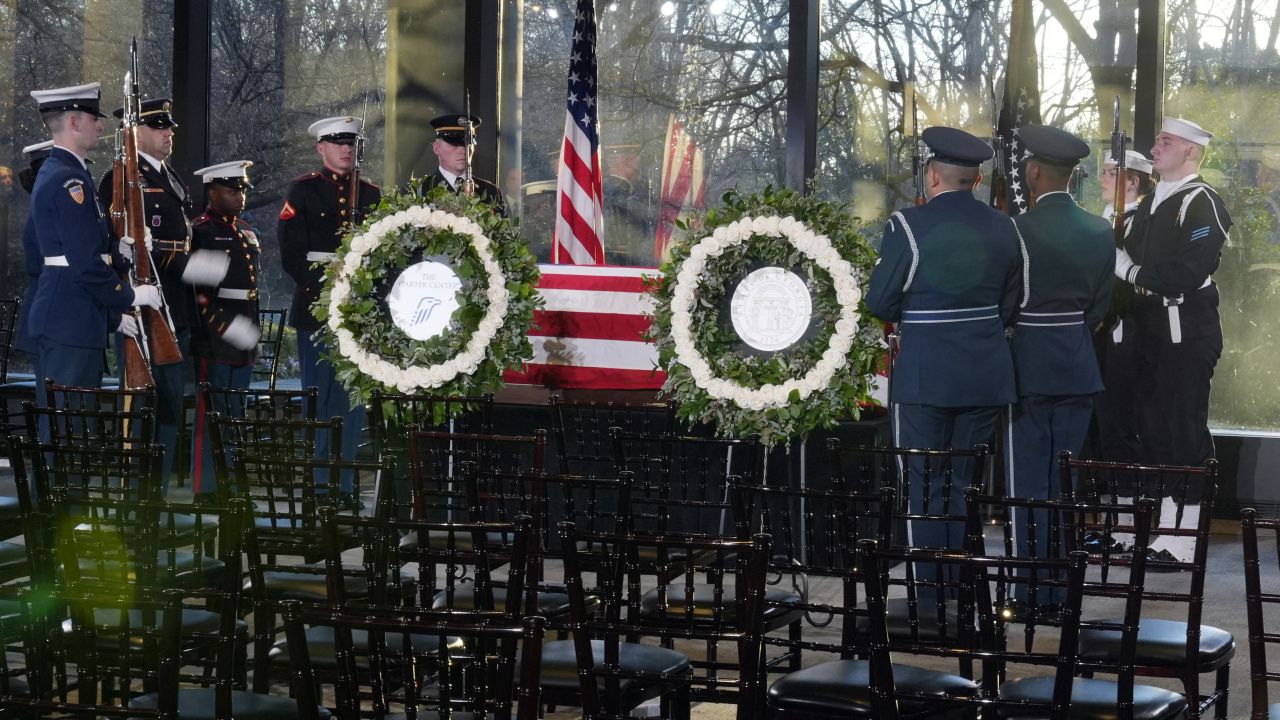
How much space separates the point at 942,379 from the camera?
16.0 ft

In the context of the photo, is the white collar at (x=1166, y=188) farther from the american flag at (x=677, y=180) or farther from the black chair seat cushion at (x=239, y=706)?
the black chair seat cushion at (x=239, y=706)

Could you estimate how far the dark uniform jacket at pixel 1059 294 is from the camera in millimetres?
5180

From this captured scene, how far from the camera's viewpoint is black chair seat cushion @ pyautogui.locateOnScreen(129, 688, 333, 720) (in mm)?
2578

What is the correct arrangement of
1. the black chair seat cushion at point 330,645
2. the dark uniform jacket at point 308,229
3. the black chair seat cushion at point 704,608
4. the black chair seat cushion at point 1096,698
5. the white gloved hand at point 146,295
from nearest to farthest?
the black chair seat cushion at point 1096,698 → the black chair seat cushion at point 330,645 → the black chair seat cushion at point 704,608 → the white gloved hand at point 146,295 → the dark uniform jacket at point 308,229

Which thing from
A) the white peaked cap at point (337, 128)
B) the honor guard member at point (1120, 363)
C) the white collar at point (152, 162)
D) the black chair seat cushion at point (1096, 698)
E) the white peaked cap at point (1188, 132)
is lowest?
the black chair seat cushion at point (1096, 698)

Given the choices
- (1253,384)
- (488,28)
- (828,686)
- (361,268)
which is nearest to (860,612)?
(828,686)

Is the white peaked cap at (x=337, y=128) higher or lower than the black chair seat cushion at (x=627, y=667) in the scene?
higher

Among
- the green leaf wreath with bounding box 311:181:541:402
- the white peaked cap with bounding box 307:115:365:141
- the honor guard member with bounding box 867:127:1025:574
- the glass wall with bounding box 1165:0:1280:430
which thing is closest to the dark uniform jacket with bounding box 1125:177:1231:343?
the glass wall with bounding box 1165:0:1280:430

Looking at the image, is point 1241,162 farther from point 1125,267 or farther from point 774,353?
point 774,353

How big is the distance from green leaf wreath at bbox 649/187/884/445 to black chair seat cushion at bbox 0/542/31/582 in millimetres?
2073

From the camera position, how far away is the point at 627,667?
2.97m

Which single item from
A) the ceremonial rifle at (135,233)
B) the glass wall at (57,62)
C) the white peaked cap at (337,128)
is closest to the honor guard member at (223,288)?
the white peaked cap at (337,128)

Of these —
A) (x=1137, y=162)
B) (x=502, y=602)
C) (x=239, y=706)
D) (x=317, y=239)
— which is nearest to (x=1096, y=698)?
(x=502, y=602)

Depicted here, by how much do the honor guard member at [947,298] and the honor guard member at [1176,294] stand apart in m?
1.72
